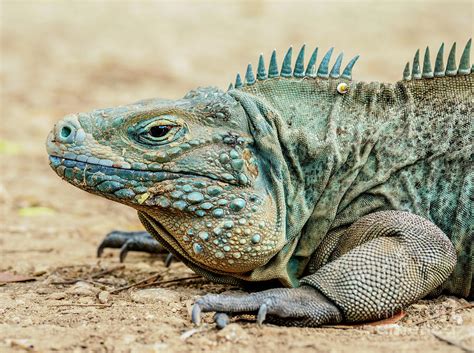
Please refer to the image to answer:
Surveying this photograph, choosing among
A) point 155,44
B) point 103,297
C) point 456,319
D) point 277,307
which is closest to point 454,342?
point 456,319

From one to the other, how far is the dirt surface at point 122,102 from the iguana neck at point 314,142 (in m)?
1.04

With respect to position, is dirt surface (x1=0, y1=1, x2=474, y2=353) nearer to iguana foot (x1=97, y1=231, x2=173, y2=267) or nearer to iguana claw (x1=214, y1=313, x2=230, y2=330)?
iguana claw (x1=214, y1=313, x2=230, y2=330)

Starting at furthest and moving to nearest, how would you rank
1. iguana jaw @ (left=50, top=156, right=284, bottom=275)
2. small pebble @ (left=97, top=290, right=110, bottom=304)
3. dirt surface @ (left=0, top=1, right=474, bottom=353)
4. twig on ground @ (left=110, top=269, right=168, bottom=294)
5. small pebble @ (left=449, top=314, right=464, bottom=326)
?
twig on ground @ (left=110, top=269, right=168, bottom=294), small pebble @ (left=97, top=290, right=110, bottom=304), iguana jaw @ (left=50, top=156, right=284, bottom=275), small pebble @ (left=449, top=314, right=464, bottom=326), dirt surface @ (left=0, top=1, right=474, bottom=353)

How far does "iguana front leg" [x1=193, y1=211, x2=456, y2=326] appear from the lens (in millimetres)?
5273

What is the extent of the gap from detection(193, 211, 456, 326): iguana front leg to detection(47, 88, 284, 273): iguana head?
1.56ft

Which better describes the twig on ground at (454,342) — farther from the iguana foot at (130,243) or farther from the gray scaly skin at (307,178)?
the iguana foot at (130,243)

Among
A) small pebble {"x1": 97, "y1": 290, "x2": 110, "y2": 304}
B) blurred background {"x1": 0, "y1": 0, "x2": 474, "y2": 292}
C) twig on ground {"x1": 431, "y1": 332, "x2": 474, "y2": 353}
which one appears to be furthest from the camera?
blurred background {"x1": 0, "y1": 0, "x2": 474, "y2": 292}

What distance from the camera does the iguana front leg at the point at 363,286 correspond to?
5.27 meters

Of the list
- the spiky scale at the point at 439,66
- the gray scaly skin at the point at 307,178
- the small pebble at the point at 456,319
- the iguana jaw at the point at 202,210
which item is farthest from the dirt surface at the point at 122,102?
the spiky scale at the point at 439,66

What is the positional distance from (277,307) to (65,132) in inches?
87.0

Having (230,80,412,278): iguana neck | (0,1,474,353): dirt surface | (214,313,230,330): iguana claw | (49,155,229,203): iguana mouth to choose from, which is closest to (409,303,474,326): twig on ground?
(0,1,474,353): dirt surface

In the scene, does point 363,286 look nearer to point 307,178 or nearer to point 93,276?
point 307,178

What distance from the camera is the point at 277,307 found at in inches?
207

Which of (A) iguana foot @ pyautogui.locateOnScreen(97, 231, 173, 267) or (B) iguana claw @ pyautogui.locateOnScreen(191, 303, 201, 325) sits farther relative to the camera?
(A) iguana foot @ pyautogui.locateOnScreen(97, 231, 173, 267)
